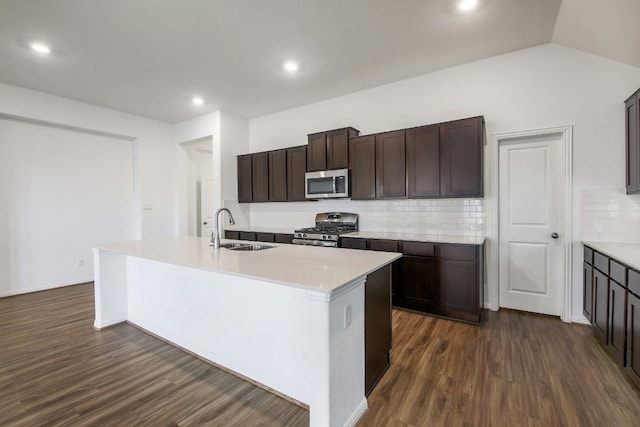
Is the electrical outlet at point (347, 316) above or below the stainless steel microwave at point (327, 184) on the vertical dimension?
below

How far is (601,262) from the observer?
2.54m

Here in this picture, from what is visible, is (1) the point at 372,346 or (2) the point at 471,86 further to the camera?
(2) the point at 471,86

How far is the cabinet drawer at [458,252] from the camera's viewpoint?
3.03 m

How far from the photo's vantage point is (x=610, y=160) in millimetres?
2939

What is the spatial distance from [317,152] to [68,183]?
13.3 feet

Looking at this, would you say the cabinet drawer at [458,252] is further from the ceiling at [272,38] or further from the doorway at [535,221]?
the ceiling at [272,38]

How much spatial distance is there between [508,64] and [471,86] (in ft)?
1.35

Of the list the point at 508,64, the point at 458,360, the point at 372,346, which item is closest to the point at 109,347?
the point at 372,346

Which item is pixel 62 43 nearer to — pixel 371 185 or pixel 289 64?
pixel 289 64

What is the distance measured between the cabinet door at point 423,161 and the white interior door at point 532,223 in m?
0.76

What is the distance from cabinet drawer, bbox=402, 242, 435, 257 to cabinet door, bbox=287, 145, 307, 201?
78.0 inches

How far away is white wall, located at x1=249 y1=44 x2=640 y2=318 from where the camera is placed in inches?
116

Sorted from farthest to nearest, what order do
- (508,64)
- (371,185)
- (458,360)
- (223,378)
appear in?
(371,185) < (508,64) < (458,360) < (223,378)

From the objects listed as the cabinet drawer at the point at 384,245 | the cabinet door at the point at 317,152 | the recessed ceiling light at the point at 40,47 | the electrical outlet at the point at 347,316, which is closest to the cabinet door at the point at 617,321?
the cabinet drawer at the point at 384,245
